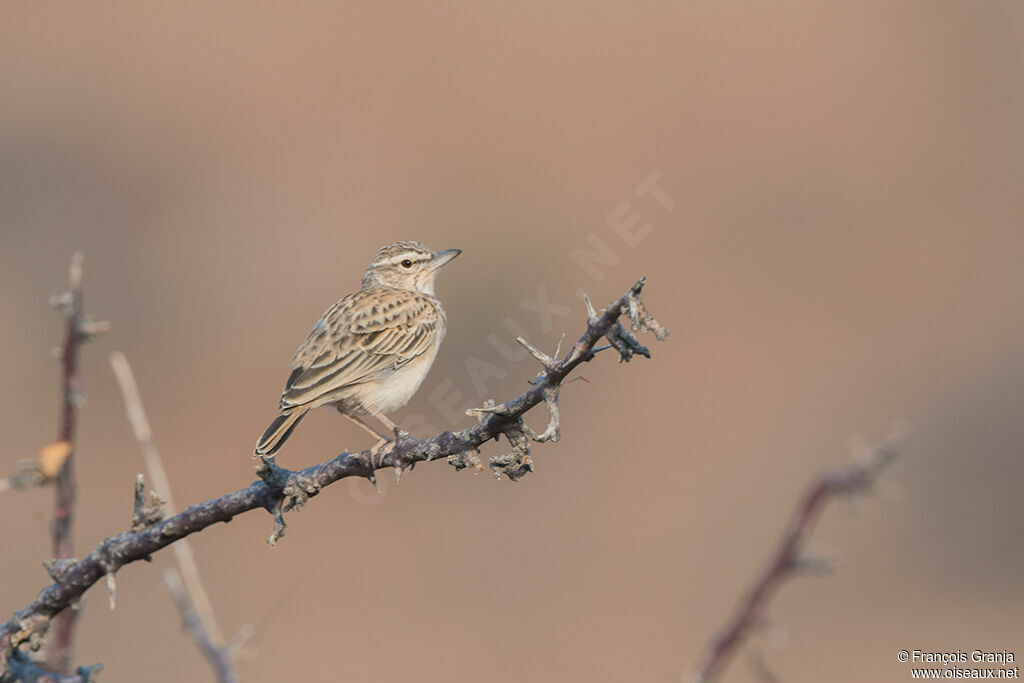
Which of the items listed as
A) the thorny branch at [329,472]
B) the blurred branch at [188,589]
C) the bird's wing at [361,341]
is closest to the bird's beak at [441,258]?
the bird's wing at [361,341]

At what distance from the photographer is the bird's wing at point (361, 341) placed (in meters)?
6.94

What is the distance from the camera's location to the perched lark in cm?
676

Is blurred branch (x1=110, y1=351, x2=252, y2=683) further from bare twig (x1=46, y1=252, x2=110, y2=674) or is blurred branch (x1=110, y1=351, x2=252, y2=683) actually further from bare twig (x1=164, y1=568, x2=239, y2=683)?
bare twig (x1=46, y1=252, x2=110, y2=674)

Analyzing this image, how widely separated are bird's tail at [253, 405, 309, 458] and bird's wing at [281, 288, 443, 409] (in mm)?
75

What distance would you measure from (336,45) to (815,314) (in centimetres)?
1628

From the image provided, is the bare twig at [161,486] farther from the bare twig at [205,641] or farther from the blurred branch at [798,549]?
the blurred branch at [798,549]

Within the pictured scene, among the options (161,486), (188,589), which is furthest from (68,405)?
(188,589)

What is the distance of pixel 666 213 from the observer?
1035 inches

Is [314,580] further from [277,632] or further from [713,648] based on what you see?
[713,648]

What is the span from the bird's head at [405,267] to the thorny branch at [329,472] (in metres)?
5.00

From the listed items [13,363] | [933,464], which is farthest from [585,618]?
[13,363]

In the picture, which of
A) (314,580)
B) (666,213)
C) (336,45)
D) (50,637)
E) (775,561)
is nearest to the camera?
(775,561)

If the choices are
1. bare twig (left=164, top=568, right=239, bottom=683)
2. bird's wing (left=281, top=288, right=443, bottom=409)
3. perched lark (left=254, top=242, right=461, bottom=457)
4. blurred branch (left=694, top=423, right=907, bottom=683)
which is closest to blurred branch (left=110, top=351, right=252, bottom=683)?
bare twig (left=164, top=568, right=239, bottom=683)

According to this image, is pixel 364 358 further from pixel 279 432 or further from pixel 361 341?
pixel 279 432
